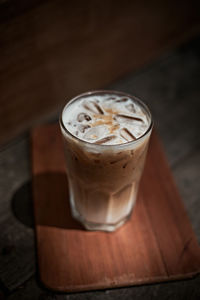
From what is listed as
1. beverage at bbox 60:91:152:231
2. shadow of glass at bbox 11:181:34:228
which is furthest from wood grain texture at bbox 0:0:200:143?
beverage at bbox 60:91:152:231

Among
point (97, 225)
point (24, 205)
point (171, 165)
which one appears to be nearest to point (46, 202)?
point (24, 205)

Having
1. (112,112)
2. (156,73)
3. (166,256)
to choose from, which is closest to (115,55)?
(156,73)

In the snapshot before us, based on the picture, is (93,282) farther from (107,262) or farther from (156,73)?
(156,73)

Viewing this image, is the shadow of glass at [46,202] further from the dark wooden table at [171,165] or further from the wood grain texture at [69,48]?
the wood grain texture at [69,48]

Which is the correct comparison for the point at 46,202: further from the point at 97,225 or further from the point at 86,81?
the point at 86,81

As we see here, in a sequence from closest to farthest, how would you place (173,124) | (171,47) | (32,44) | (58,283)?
(58,283), (32,44), (173,124), (171,47)

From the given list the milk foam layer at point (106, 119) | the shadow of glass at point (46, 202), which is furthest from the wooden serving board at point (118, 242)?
the milk foam layer at point (106, 119)

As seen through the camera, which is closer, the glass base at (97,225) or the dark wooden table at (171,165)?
the dark wooden table at (171,165)
